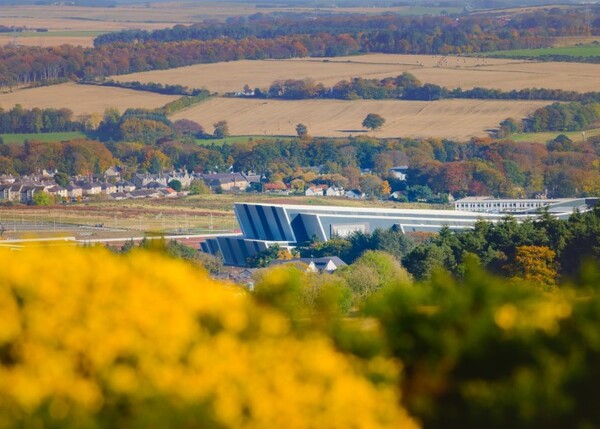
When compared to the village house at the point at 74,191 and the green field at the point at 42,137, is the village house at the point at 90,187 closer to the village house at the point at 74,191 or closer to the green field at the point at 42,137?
the village house at the point at 74,191

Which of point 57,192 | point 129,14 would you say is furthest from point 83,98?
point 129,14

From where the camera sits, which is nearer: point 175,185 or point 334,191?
point 334,191

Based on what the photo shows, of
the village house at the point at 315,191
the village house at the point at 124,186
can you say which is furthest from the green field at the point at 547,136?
the village house at the point at 124,186

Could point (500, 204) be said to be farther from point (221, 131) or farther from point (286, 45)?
point (286, 45)

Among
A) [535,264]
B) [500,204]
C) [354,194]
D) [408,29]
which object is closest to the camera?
[535,264]

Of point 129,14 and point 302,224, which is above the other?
point 302,224

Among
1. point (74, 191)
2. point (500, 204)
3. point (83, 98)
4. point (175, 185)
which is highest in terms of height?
point (500, 204)

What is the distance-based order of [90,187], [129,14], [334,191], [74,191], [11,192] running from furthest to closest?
[129,14] → [90,187] → [74,191] → [334,191] → [11,192]

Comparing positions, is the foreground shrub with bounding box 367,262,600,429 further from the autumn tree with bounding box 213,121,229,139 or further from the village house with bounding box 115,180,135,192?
the autumn tree with bounding box 213,121,229,139
